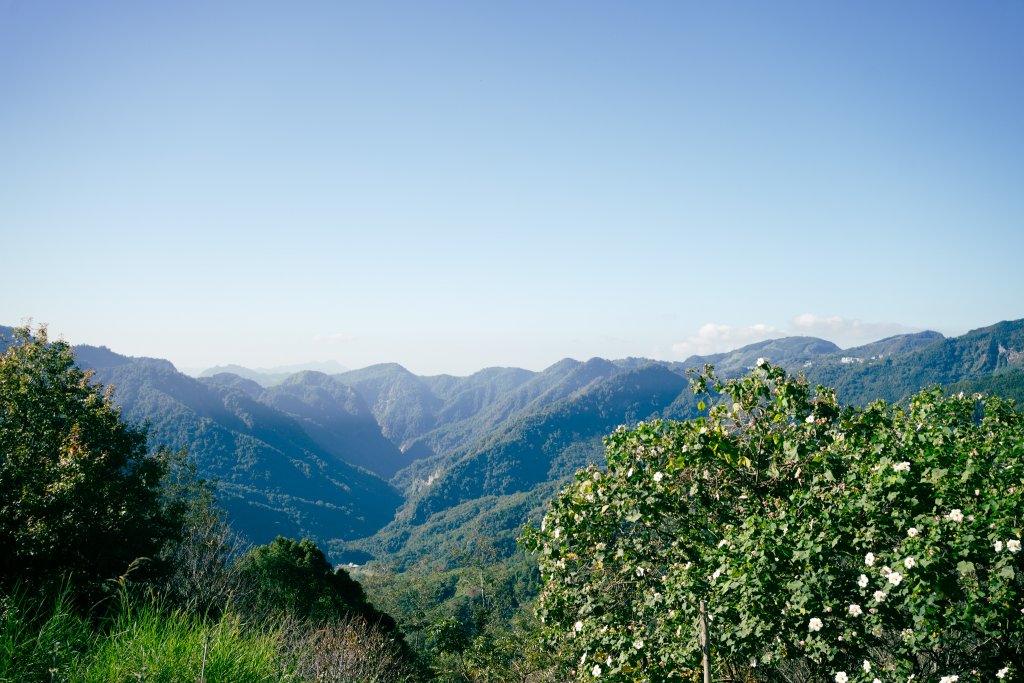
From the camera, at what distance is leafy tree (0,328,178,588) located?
1230cm

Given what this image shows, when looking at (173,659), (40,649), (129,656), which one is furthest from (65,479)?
(173,659)

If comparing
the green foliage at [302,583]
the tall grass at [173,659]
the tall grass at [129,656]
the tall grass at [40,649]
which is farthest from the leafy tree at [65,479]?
the green foliage at [302,583]

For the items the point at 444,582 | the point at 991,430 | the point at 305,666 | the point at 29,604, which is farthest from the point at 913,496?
the point at 444,582

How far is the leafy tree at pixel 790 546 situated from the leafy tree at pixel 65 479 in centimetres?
830

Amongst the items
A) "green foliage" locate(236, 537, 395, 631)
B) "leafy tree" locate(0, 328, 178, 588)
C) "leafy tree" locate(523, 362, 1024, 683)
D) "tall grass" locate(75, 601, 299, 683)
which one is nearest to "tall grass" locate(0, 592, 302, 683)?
"tall grass" locate(75, 601, 299, 683)

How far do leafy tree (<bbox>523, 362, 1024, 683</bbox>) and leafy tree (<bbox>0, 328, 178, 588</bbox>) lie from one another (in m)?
8.30

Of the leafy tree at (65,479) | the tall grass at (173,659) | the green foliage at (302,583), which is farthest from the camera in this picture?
the green foliage at (302,583)

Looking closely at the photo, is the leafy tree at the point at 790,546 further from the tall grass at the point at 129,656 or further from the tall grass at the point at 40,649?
the tall grass at the point at 40,649

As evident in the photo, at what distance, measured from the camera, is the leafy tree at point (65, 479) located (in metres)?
12.3

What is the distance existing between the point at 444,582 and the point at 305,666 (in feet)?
330

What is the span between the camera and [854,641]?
4301 mm

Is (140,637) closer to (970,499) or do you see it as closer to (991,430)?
(970,499)

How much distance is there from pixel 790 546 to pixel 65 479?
1634 centimetres

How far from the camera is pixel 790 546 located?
4.37 meters
